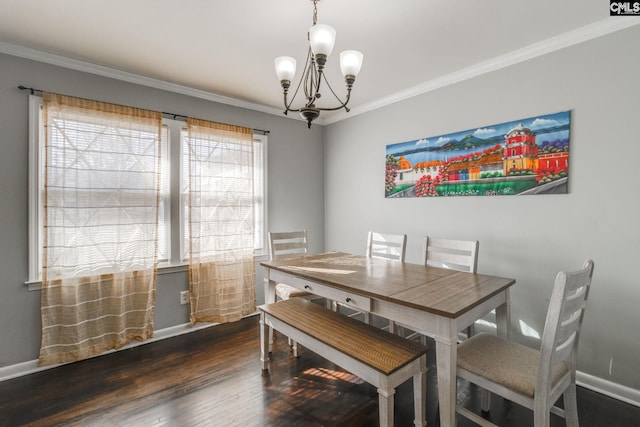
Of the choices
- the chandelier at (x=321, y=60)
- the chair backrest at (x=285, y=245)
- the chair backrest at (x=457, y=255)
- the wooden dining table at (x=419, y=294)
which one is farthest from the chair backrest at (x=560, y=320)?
the chair backrest at (x=285, y=245)

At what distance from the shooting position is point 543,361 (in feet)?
4.14

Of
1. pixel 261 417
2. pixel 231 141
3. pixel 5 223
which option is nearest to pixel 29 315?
pixel 5 223

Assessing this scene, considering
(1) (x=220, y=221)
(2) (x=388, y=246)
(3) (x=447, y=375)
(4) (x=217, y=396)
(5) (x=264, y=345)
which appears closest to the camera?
(3) (x=447, y=375)

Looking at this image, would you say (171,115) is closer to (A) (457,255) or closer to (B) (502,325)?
(A) (457,255)

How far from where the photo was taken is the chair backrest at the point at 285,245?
286 centimetres

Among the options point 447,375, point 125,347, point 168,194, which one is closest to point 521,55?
point 447,375

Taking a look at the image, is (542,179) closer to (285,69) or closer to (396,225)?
(396,225)

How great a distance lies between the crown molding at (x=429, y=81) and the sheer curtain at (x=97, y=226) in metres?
0.29

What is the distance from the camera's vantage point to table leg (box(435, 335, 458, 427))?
1.37m

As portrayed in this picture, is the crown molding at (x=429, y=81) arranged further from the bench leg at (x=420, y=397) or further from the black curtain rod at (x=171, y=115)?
the bench leg at (x=420, y=397)

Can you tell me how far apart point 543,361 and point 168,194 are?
3.07 m

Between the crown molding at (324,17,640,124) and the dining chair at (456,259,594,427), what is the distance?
1.64 m

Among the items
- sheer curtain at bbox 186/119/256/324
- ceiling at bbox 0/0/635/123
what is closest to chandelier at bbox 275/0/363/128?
ceiling at bbox 0/0/635/123

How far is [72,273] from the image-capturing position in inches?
95.6
